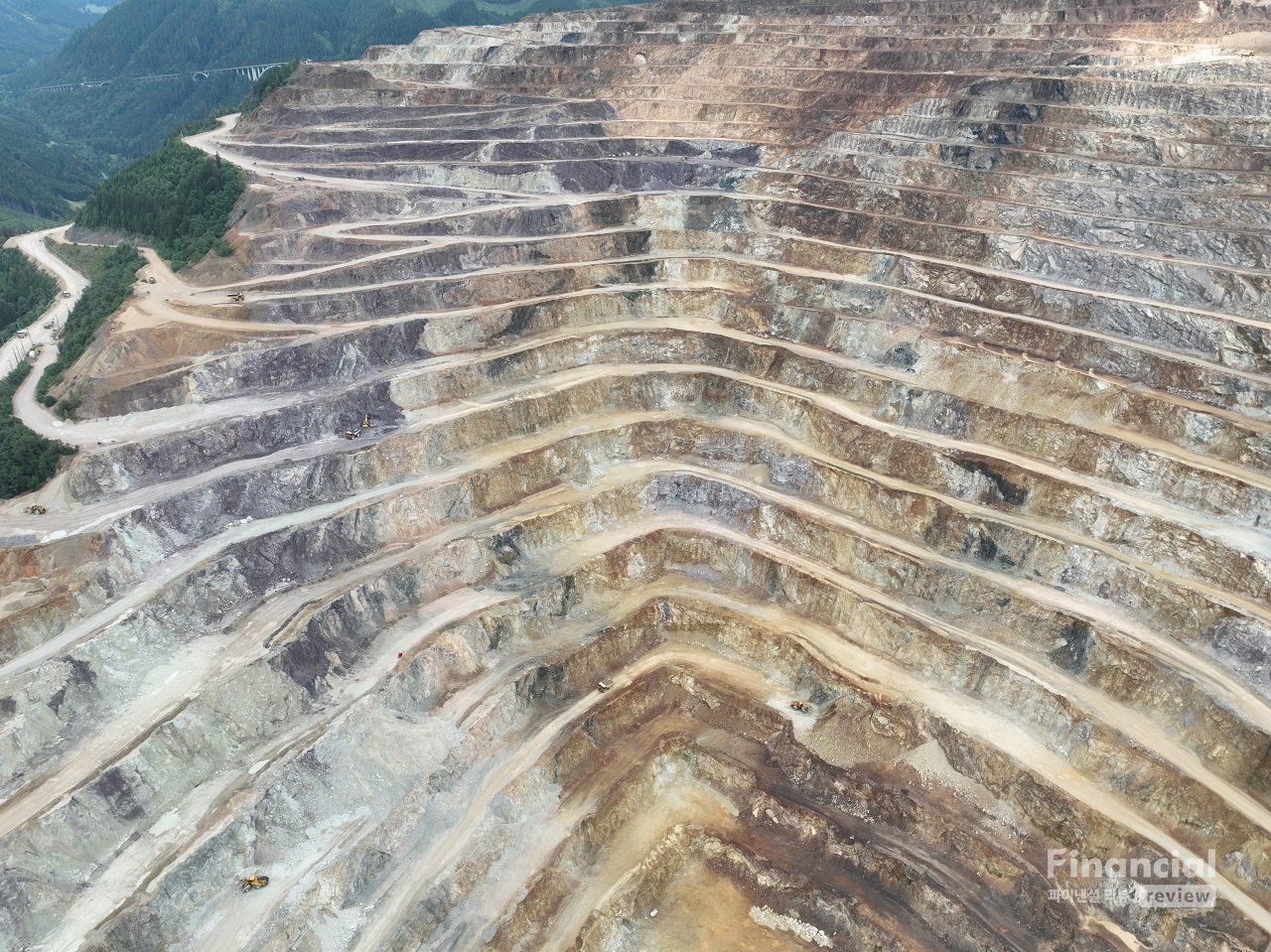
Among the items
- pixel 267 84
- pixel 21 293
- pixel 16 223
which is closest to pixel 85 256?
pixel 21 293

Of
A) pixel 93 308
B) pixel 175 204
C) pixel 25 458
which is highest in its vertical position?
pixel 175 204

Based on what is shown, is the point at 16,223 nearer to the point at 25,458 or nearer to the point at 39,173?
the point at 39,173

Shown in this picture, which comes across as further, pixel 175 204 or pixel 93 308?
pixel 175 204

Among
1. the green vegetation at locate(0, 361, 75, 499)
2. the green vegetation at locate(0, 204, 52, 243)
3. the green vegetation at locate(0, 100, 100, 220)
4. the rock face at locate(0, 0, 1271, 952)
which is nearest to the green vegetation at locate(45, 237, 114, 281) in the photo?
the rock face at locate(0, 0, 1271, 952)

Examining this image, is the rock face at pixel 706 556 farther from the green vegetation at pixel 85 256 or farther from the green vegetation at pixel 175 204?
the green vegetation at pixel 85 256

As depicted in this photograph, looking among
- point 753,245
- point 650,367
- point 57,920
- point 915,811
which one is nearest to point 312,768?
point 57,920

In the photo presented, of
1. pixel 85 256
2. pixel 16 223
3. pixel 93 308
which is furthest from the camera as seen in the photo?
pixel 16 223

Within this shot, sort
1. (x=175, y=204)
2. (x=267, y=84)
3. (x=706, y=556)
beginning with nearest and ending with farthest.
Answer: (x=706, y=556) → (x=175, y=204) → (x=267, y=84)

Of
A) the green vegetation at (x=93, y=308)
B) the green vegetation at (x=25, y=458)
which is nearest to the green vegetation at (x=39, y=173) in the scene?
the green vegetation at (x=93, y=308)

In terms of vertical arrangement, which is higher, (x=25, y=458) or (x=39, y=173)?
(x=39, y=173)
